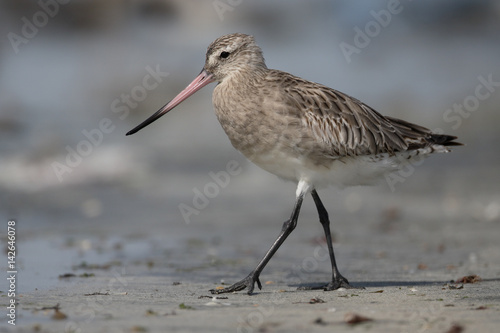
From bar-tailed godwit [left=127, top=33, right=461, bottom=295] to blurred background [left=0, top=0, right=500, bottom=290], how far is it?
7.64 feet

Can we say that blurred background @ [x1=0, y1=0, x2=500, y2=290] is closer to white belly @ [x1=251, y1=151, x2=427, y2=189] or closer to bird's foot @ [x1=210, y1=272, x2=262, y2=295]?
bird's foot @ [x1=210, y1=272, x2=262, y2=295]

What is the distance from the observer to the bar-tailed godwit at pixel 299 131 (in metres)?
7.38

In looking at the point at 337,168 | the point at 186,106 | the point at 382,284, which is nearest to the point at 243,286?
the point at 382,284

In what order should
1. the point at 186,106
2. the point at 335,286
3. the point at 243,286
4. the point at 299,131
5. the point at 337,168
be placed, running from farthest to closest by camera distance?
the point at 186,106 < the point at 337,168 < the point at 299,131 < the point at 335,286 < the point at 243,286

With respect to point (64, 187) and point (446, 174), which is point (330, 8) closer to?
point (446, 174)

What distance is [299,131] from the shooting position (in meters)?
7.42

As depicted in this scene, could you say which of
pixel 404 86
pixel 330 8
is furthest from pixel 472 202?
pixel 330 8

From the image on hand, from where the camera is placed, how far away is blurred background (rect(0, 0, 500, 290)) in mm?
12523

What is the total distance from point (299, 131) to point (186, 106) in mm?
15870

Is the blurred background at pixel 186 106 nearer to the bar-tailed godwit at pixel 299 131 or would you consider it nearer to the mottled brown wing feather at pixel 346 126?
the bar-tailed godwit at pixel 299 131

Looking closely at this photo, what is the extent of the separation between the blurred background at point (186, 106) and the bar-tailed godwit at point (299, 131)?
7.64 feet

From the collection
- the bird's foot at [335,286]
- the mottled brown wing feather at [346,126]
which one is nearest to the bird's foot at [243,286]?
the bird's foot at [335,286]

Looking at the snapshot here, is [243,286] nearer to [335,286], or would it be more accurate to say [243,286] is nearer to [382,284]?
[335,286]

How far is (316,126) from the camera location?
753 cm
